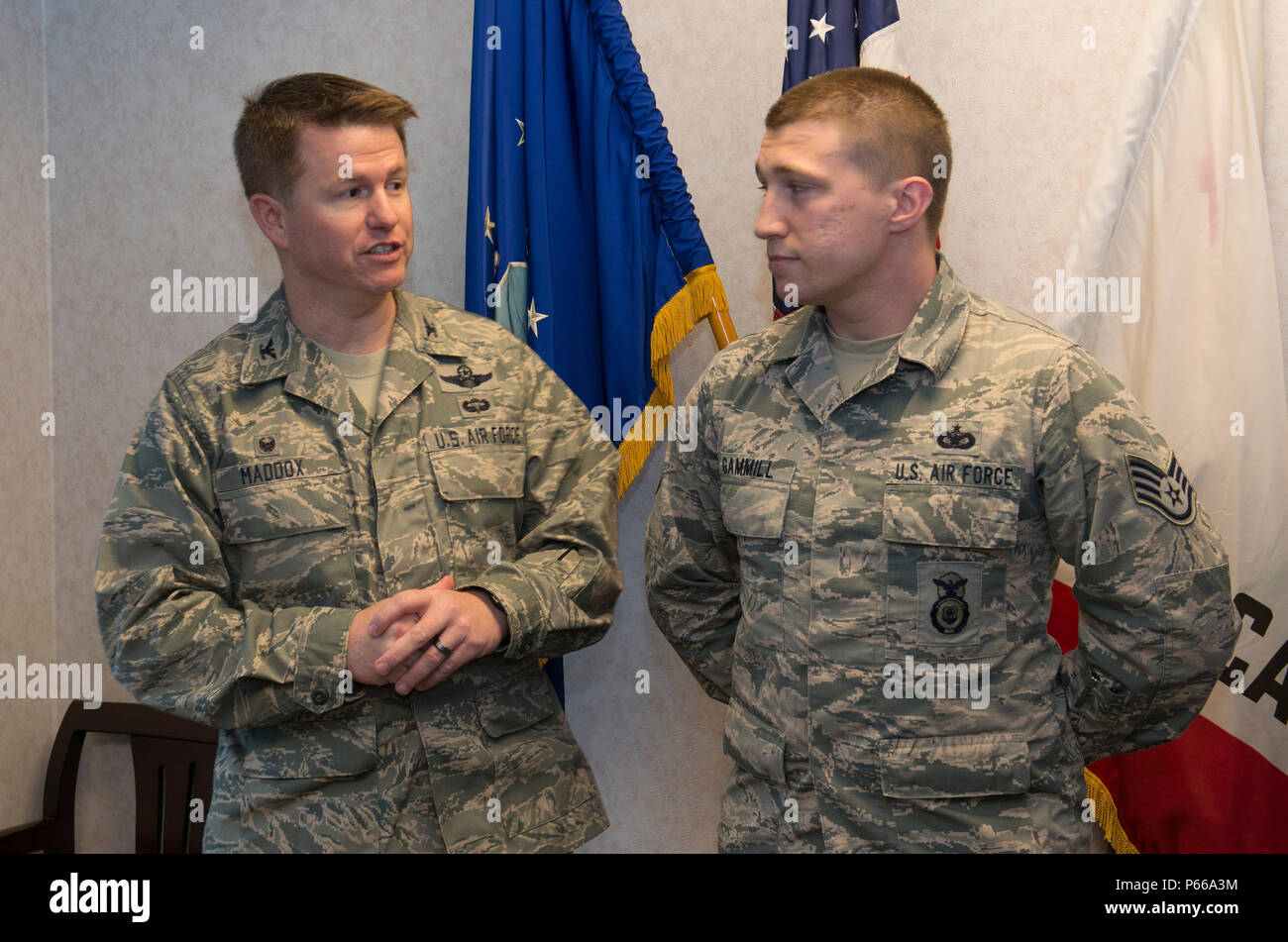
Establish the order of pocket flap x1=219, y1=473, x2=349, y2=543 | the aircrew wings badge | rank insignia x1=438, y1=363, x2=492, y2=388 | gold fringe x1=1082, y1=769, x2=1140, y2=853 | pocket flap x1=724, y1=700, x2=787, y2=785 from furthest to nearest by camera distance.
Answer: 1. gold fringe x1=1082, y1=769, x2=1140, y2=853
2. rank insignia x1=438, y1=363, x2=492, y2=388
3. pocket flap x1=219, y1=473, x2=349, y2=543
4. pocket flap x1=724, y1=700, x2=787, y2=785
5. the aircrew wings badge

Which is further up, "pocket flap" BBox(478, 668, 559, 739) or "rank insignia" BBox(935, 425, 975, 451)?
"rank insignia" BBox(935, 425, 975, 451)

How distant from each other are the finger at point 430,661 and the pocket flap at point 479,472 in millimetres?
274

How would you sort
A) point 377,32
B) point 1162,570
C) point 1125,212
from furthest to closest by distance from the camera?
point 377,32, point 1125,212, point 1162,570

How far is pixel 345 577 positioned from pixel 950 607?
3.15ft

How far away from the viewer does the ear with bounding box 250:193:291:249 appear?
1841 mm

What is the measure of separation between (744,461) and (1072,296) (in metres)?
0.99

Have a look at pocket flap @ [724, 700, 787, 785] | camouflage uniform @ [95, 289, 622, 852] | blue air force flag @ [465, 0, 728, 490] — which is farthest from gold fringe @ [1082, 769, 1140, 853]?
blue air force flag @ [465, 0, 728, 490]

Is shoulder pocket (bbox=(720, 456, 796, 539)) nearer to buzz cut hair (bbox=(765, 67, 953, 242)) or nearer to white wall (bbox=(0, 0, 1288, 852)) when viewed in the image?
buzz cut hair (bbox=(765, 67, 953, 242))

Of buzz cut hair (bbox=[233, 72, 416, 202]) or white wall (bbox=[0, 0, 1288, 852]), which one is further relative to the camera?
white wall (bbox=[0, 0, 1288, 852])

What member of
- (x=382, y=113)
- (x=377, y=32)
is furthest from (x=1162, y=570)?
(x=377, y=32)

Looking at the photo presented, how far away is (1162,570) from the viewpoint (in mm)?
1517

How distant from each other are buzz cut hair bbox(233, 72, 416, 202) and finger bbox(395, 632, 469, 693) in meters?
0.81
